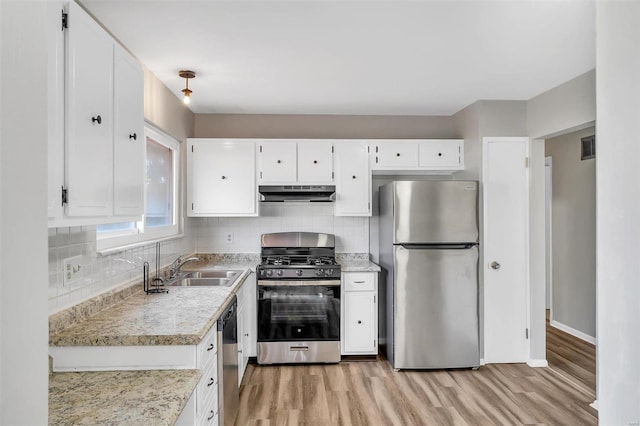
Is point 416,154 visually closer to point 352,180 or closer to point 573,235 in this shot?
point 352,180

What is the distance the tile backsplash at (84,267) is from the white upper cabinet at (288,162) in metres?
1.46

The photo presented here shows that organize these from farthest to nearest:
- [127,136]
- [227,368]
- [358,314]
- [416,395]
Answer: [358,314]
[416,395]
[227,368]
[127,136]

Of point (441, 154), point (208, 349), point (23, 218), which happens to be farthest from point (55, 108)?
point (441, 154)

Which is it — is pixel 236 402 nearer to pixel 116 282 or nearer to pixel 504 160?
pixel 116 282

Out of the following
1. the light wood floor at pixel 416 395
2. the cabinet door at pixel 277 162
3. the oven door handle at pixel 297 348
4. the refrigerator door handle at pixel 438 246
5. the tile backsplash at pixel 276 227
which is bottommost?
the light wood floor at pixel 416 395

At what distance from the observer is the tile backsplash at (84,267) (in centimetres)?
166

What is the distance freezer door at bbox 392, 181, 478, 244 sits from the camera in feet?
10.9

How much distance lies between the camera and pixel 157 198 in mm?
3113

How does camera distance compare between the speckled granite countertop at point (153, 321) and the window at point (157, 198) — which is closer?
the speckled granite countertop at point (153, 321)

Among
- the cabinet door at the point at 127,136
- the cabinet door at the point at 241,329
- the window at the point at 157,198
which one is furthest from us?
the cabinet door at the point at 241,329

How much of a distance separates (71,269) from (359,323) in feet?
8.22

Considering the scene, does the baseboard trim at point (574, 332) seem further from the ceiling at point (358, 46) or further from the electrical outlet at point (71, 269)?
the electrical outlet at point (71, 269)

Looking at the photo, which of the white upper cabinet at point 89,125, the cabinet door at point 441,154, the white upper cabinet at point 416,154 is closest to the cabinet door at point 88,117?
the white upper cabinet at point 89,125

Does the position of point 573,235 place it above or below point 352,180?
below
